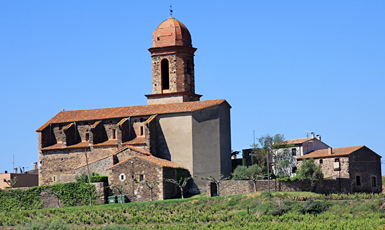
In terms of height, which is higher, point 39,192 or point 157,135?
point 157,135

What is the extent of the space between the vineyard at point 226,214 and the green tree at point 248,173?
5.51 m

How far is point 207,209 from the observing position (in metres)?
54.7

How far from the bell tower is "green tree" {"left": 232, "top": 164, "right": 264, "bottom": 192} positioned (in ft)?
30.1

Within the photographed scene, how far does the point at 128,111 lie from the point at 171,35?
852 centimetres

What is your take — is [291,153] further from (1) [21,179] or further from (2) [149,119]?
(1) [21,179]

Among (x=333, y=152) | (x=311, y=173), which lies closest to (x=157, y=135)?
(x=311, y=173)

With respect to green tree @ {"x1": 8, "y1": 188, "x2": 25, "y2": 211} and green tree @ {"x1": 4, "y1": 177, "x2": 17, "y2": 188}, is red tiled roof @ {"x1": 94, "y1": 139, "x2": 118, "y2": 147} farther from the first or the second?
green tree @ {"x1": 4, "y1": 177, "x2": 17, "y2": 188}

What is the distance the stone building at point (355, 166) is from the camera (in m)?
64.8

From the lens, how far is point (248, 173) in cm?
6372

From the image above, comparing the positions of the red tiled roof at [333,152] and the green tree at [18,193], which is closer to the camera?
the green tree at [18,193]

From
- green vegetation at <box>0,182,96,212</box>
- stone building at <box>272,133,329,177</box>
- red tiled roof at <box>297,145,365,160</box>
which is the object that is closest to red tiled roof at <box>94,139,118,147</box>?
green vegetation at <box>0,182,96,212</box>

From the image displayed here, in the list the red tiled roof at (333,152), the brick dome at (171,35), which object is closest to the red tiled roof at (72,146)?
the brick dome at (171,35)

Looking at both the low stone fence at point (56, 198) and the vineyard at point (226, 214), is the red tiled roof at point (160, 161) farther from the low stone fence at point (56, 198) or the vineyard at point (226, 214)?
the vineyard at point (226, 214)

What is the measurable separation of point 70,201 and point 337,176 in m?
24.3
